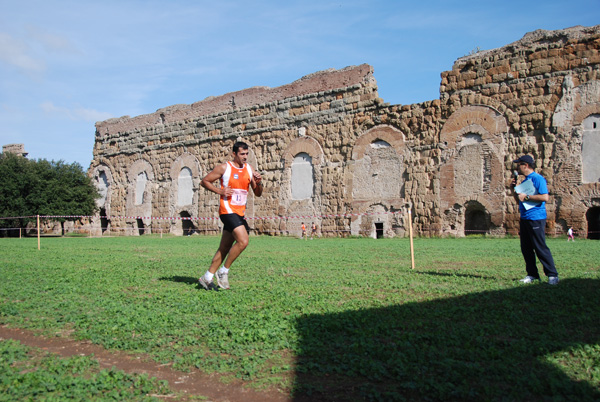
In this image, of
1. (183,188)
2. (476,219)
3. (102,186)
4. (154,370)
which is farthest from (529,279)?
(102,186)

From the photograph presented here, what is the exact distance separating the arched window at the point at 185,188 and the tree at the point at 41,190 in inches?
225

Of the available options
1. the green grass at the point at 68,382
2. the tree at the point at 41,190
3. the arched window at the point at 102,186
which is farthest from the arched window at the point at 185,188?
the green grass at the point at 68,382

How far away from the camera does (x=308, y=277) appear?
6.88 metres

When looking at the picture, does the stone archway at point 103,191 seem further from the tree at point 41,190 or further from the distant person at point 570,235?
the distant person at point 570,235

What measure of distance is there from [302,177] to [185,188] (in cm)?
765

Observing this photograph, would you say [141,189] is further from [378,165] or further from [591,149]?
[591,149]

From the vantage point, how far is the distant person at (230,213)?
587 cm

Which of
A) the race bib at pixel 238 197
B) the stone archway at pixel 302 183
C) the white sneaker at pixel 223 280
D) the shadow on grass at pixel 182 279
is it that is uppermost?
the stone archway at pixel 302 183

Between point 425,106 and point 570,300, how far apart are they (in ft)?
49.4

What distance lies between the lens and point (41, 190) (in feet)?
86.5

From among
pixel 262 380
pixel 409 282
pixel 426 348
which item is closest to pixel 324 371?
pixel 262 380

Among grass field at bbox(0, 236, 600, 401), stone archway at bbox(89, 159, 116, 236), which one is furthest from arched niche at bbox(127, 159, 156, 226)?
→ grass field at bbox(0, 236, 600, 401)

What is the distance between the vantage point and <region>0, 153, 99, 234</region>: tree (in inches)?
1019

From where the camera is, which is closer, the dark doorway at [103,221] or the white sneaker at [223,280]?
the white sneaker at [223,280]
